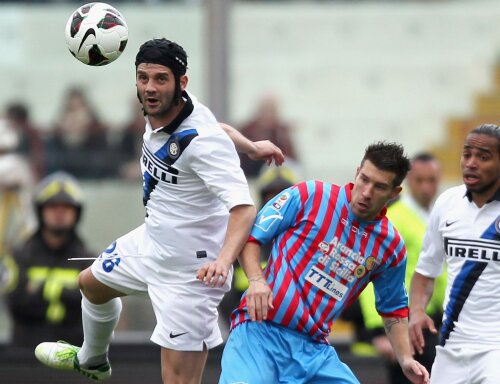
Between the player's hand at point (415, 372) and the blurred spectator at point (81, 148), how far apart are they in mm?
6245

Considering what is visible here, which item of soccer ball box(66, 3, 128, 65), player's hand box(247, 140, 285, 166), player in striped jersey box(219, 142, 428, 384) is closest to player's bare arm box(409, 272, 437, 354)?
player in striped jersey box(219, 142, 428, 384)

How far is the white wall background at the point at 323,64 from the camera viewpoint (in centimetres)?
1274

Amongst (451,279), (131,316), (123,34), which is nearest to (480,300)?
(451,279)

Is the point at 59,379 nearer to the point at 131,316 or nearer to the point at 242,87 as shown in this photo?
the point at 131,316

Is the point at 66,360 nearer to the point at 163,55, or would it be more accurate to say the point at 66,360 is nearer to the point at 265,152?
the point at 265,152

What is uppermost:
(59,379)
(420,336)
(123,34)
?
(123,34)

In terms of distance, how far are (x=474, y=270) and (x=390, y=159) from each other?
2.87 ft

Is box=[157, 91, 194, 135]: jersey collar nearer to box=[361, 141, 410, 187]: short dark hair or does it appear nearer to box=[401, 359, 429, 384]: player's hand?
box=[361, 141, 410, 187]: short dark hair

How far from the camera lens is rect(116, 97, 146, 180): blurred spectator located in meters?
12.3

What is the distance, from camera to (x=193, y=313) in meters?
6.88

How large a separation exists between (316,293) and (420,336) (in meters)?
0.96

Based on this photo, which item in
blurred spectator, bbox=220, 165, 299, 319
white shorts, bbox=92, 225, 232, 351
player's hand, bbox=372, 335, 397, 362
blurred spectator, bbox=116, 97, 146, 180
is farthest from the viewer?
blurred spectator, bbox=116, 97, 146, 180

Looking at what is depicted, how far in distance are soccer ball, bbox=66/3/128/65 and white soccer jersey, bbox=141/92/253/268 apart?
447 mm

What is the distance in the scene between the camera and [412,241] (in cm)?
861
